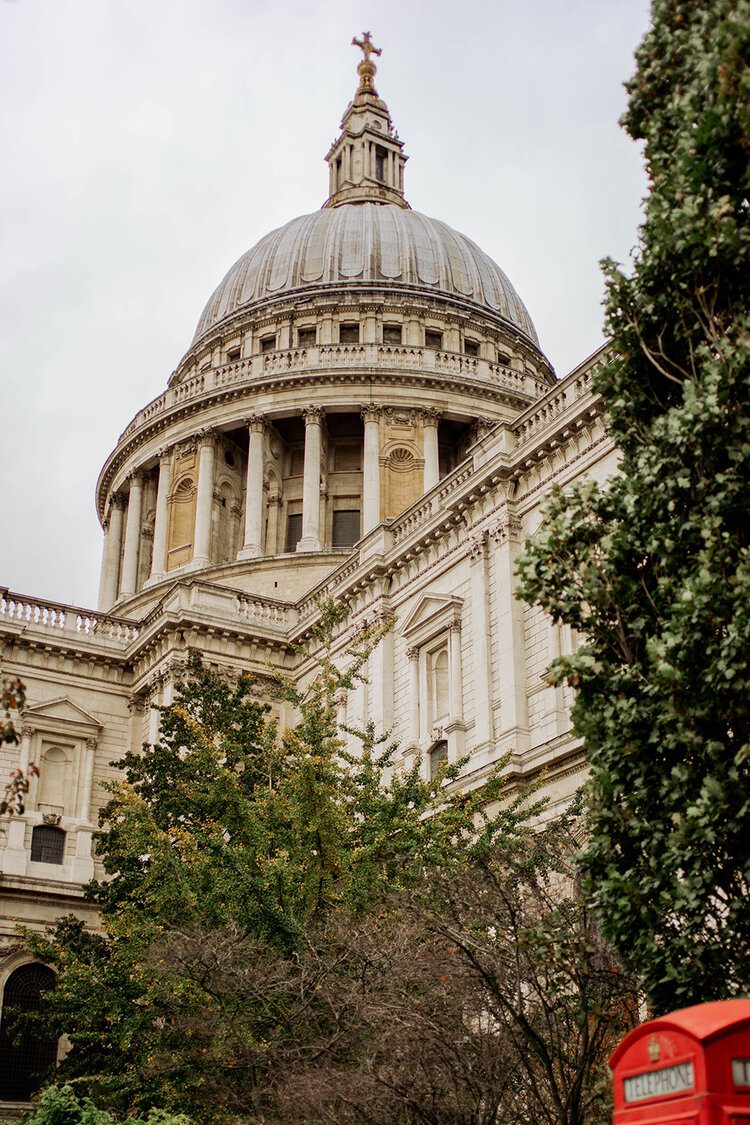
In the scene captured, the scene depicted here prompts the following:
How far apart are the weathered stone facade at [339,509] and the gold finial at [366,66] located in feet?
6.61

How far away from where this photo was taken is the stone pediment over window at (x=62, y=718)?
37.8 m

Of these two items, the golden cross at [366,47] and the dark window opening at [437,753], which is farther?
the golden cross at [366,47]

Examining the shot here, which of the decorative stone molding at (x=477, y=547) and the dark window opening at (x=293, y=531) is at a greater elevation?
the dark window opening at (x=293, y=531)

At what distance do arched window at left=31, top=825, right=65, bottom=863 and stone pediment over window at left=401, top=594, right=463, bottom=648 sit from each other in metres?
11.2

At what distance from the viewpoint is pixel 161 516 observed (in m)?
53.6

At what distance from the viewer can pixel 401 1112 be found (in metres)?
14.6

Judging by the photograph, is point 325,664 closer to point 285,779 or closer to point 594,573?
point 285,779

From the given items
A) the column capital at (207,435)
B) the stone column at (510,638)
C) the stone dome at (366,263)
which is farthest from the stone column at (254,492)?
the stone column at (510,638)

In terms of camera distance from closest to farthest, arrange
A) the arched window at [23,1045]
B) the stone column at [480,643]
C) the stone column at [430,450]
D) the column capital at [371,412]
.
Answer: the stone column at [480,643] < the arched window at [23,1045] < the stone column at [430,450] < the column capital at [371,412]

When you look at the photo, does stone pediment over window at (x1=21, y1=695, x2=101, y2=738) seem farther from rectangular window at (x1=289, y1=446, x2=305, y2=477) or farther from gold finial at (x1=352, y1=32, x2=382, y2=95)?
gold finial at (x1=352, y1=32, x2=382, y2=95)

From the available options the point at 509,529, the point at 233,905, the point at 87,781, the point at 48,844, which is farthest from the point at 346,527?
the point at 233,905

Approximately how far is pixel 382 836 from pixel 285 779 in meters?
2.06

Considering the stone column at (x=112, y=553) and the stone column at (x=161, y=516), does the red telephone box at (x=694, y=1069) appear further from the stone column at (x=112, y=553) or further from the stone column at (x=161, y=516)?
the stone column at (x=112, y=553)

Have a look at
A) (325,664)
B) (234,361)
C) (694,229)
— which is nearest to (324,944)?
(325,664)
